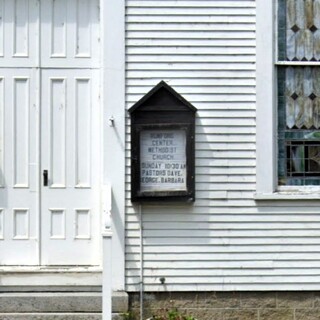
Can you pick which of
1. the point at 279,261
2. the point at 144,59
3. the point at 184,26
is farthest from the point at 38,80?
the point at 279,261

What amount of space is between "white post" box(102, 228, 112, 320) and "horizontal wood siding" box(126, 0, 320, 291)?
67cm

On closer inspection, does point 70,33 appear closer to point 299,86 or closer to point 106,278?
point 299,86

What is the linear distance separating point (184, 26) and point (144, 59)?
19.5 inches

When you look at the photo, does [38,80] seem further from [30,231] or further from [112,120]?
[30,231]

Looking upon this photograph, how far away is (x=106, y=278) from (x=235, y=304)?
146 centimetres

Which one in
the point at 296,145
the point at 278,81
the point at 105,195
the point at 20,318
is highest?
the point at 278,81

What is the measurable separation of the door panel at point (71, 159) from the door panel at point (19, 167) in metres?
0.11

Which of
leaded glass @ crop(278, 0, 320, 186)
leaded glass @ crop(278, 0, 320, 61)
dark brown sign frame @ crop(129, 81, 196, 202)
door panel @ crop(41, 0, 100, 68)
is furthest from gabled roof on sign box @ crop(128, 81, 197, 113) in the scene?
leaded glass @ crop(278, 0, 320, 61)

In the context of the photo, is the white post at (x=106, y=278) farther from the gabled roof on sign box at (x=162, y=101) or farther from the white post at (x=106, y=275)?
the gabled roof on sign box at (x=162, y=101)

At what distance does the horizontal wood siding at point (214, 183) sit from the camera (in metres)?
6.39

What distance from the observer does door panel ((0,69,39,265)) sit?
21.8 feet

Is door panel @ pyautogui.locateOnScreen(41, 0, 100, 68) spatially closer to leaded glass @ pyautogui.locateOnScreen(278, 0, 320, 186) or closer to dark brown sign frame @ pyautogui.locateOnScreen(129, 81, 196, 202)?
dark brown sign frame @ pyautogui.locateOnScreen(129, 81, 196, 202)

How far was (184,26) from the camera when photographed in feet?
21.0

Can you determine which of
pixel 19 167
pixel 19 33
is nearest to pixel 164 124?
pixel 19 167
